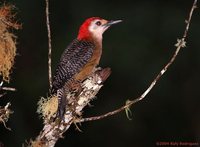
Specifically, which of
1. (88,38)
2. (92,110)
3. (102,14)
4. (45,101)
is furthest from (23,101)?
(45,101)

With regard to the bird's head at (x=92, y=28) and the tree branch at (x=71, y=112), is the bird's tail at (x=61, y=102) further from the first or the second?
the bird's head at (x=92, y=28)

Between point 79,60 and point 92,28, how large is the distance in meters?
0.75

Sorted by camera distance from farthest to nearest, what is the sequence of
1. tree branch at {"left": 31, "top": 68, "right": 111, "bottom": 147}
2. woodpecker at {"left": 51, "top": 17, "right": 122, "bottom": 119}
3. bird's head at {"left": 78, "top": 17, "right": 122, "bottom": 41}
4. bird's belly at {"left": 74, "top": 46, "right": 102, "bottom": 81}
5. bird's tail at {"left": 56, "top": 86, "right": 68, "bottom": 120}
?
1. bird's head at {"left": 78, "top": 17, "right": 122, "bottom": 41}
2. bird's belly at {"left": 74, "top": 46, "right": 102, "bottom": 81}
3. woodpecker at {"left": 51, "top": 17, "right": 122, "bottom": 119}
4. bird's tail at {"left": 56, "top": 86, "right": 68, "bottom": 120}
5. tree branch at {"left": 31, "top": 68, "right": 111, "bottom": 147}

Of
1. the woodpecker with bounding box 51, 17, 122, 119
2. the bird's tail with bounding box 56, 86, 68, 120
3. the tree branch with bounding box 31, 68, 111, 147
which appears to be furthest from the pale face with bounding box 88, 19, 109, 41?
the tree branch with bounding box 31, 68, 111, 147

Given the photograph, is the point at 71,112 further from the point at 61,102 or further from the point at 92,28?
the point at 92,28

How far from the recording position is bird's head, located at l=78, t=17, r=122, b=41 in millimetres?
8016

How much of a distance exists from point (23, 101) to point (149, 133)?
253cm

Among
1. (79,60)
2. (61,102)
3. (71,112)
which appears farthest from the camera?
(79,60)

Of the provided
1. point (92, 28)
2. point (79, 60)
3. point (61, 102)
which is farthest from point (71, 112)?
point (92, 28)

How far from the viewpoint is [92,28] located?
26.6 ft

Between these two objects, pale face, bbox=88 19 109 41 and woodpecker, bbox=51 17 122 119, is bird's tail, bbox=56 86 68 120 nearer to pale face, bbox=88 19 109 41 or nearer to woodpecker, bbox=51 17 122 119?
woodpecker, bbox=51 17 122 119

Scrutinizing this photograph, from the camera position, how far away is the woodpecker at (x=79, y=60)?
697cm

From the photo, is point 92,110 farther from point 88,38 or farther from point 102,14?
point 88,38

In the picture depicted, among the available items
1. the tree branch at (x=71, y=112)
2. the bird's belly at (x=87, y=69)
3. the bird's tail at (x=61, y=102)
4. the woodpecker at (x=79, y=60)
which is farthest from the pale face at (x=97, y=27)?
the tree branch at (x=71, y=112)
